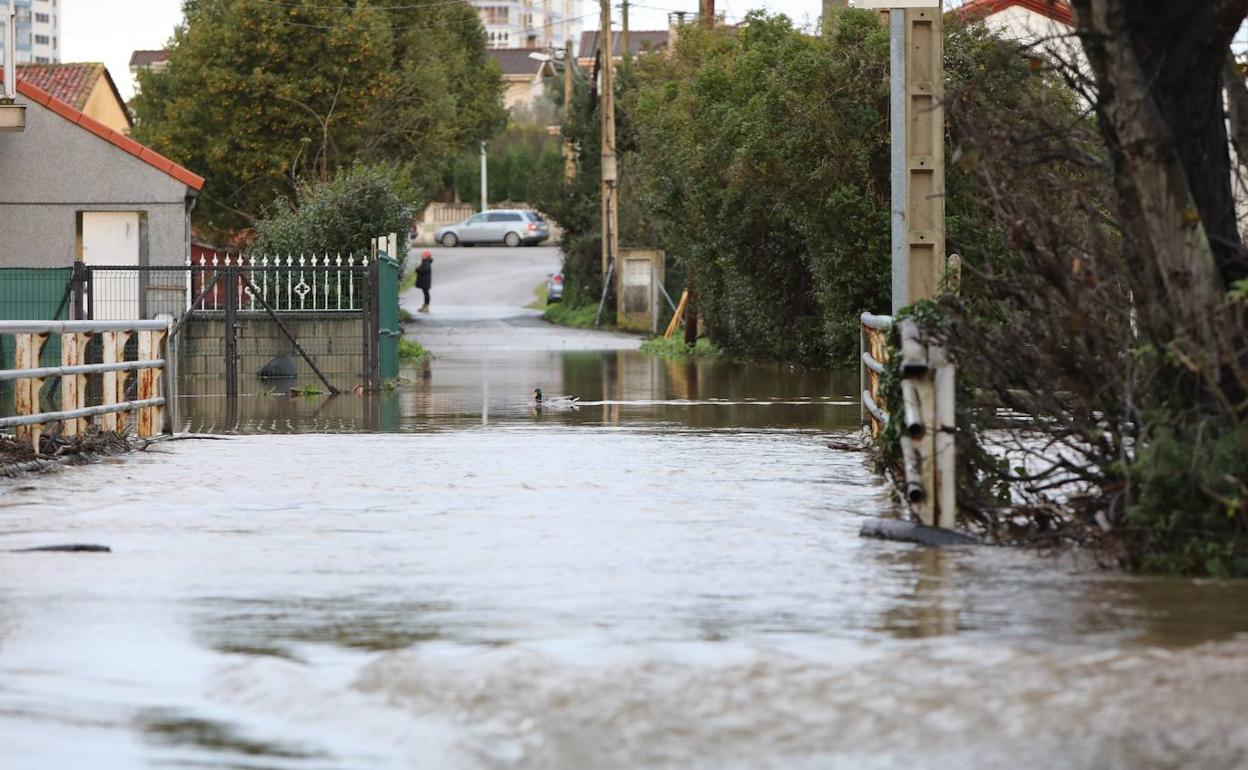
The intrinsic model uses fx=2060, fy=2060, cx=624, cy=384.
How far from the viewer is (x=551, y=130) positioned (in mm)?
114250

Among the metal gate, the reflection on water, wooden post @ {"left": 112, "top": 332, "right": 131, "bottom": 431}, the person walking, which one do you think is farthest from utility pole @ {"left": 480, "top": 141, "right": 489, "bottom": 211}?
wooden post @ {"left": 112, "top": 332, "right": 131, "bottom": 431}

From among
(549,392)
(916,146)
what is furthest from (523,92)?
(916,146)

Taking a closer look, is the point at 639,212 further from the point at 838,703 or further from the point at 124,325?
the point at 838,703

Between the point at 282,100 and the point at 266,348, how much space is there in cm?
1948

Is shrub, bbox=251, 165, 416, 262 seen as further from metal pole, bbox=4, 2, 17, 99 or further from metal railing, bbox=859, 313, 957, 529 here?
metal railing, bbox=859, 313, 957, 529

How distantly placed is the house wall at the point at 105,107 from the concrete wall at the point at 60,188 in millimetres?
22025

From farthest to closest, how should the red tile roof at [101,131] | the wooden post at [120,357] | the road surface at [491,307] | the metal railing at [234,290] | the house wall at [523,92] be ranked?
the house wall at [523,92] → the road surface at [491,307] → the red tile roof at [101,131] → the metal railing at [234,290] → the wooden post at [120,357]

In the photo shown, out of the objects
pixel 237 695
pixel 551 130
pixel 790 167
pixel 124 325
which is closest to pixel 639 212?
pixel 790 167

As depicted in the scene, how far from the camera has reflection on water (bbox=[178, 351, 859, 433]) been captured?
20438 millimetres

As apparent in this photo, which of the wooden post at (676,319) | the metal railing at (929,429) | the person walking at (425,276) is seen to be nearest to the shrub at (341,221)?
the wooden post at (676,319)

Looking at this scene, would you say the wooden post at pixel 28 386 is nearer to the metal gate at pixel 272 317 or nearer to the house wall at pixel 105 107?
the metal gate at pixel 272 317

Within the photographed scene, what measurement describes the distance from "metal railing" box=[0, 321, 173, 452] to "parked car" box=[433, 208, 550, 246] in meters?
62.8

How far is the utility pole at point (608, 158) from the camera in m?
48.8

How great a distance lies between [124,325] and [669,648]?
960 cm
